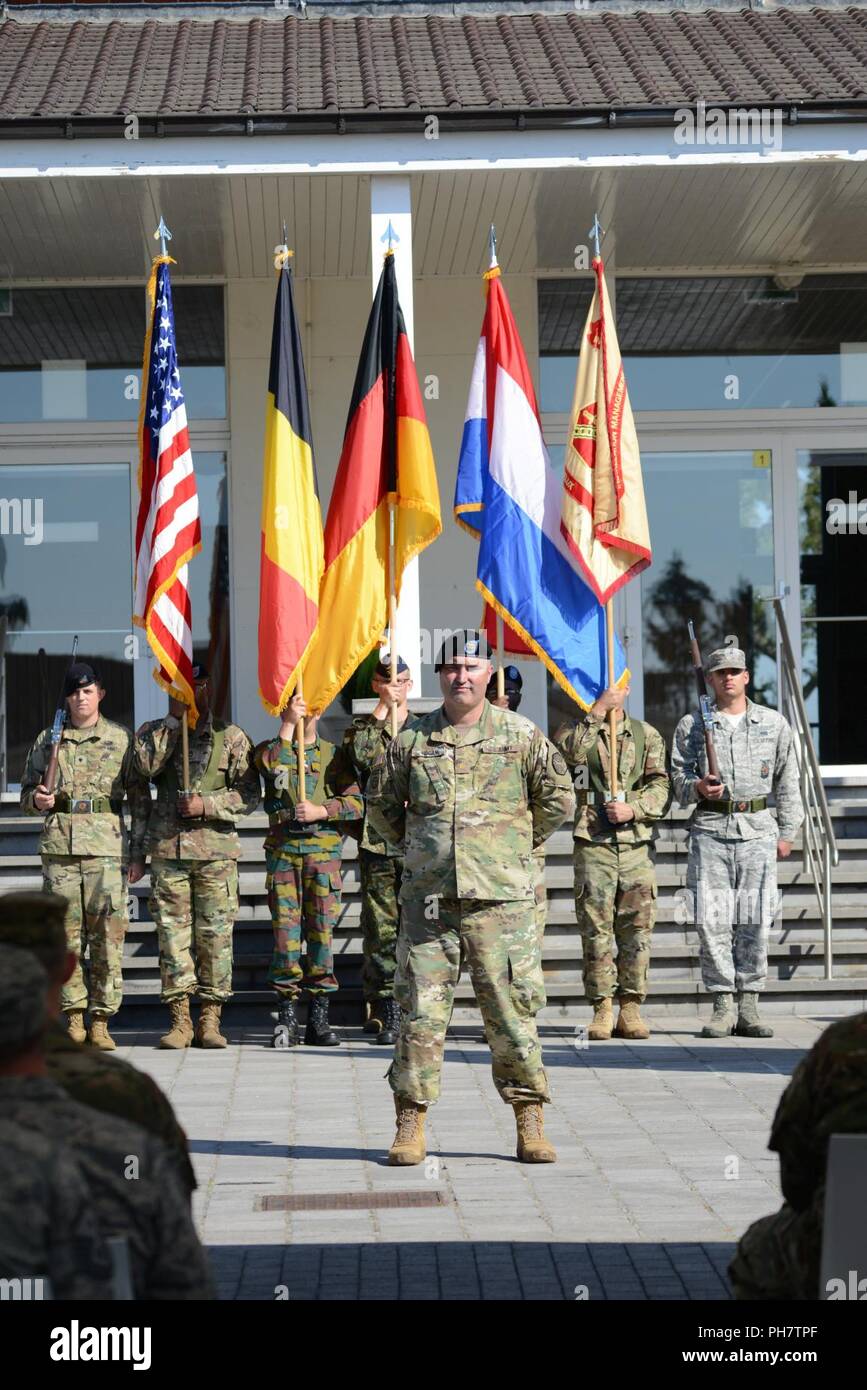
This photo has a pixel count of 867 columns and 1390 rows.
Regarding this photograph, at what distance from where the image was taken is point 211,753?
10500mm

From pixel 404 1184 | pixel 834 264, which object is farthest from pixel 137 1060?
pixel 834 264

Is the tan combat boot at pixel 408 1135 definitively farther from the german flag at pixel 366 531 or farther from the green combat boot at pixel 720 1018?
the german flag at pixel 366 531

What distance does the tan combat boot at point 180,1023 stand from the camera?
1015 centimetres

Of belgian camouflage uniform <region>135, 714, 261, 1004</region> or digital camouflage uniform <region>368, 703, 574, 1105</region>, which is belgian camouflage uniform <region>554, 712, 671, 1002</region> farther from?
digital camouflage uniform <region>368, 703, 574, 1105</region>

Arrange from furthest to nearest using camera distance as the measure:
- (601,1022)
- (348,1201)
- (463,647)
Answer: (601,1022), (463,647), (348,1201)

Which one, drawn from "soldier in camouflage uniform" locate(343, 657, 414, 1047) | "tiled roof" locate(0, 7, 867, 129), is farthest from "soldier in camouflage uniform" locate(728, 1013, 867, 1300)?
"tiled roof" locate(0, 7, 867, 129)

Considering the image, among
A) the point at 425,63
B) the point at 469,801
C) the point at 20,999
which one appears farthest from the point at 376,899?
the point at 20,999

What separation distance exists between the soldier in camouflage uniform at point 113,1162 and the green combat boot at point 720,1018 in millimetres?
7364

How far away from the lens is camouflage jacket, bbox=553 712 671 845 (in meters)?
10.5

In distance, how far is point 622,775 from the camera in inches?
418

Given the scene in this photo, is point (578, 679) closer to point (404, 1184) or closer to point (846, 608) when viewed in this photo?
point (404, 1184)

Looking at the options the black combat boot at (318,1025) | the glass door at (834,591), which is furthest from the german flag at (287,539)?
the glass door at (834,591)

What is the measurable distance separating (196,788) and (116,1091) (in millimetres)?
7160

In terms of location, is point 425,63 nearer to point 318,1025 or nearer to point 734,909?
point 734,909
